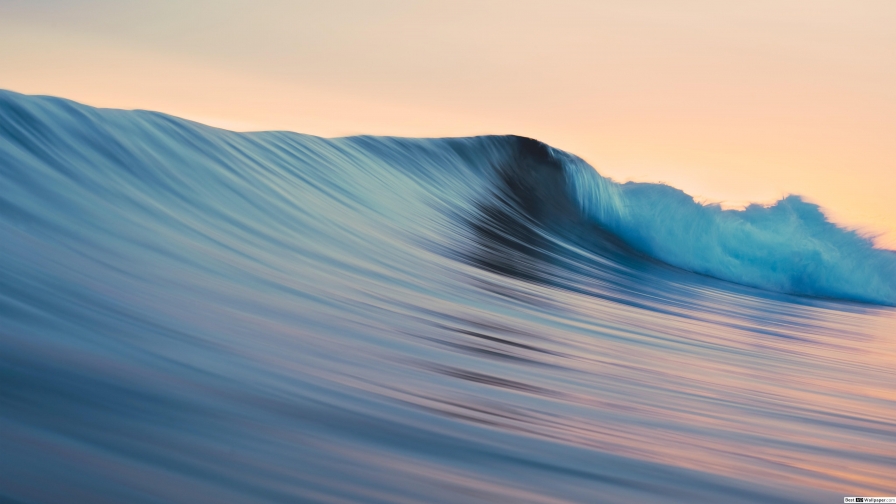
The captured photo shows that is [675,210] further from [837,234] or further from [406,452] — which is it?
[406,452]

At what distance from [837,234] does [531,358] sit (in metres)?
9.83

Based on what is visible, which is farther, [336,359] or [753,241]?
[753,241]

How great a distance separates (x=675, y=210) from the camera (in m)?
10.9

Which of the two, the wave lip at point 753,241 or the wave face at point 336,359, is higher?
the wave lip at point 753,241

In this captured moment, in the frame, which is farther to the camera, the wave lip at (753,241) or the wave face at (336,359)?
the wave lip at (753,241)

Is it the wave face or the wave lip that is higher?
the wave lip

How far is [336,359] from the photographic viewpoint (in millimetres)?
2039

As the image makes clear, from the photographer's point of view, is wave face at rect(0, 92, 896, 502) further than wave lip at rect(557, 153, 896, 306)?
No

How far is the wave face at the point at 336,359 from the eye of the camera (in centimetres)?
129

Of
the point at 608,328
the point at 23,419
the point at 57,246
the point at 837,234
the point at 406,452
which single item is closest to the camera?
the point at 23,419

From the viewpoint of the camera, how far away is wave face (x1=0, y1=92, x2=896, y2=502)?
1.29 m

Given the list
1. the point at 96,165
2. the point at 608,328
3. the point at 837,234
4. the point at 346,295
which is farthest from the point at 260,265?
the point at 837,234

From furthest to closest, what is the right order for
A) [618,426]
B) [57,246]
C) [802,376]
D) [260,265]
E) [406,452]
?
1. [260,265]
2. [802,376]
3. [57,246]
4. [618,426]
5. [406,452]

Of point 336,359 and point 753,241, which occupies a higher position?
point 753,241
